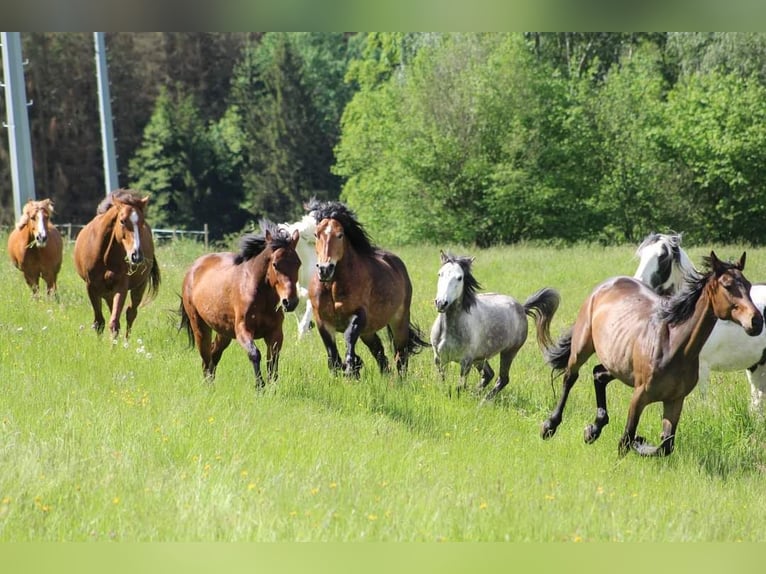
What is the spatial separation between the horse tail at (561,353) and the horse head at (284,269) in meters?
2.54

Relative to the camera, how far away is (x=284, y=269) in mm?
8539

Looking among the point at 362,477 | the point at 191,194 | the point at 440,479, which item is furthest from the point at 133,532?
the point at 191,194

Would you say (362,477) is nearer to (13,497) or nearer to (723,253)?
(13,497)

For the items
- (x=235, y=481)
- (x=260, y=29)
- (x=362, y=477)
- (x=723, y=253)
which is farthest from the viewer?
(x=723, y=253)

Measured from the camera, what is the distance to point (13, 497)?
544 cm

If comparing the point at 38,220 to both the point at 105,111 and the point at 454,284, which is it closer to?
the point at 454,284

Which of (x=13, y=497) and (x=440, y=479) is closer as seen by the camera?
(x=13, y=497)

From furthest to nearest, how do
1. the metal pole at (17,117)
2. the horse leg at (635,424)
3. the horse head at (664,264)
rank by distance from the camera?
the metal pole at (17,117)
the horse head at (664,264)
the horse leg at (635,424)

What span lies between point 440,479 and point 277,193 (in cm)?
4427

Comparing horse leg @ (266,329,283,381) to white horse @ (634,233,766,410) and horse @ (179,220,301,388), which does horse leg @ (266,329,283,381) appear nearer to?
horse @ (179,220,301,388)

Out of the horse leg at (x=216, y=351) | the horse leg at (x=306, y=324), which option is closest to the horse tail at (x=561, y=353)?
the horse leg at (x=216, y=351)

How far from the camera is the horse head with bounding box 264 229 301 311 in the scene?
8.34m

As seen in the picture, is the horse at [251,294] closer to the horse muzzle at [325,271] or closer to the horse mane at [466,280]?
the horse muzzle at [325,271]

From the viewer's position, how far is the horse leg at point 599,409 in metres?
8.25
